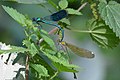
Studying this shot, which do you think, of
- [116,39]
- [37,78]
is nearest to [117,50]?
[116,39]

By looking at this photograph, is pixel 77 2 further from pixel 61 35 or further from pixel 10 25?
pixel 10 25

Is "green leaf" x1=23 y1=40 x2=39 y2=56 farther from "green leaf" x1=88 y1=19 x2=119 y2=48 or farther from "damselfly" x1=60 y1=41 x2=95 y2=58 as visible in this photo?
"green leaf" x1=88 y1=19 x2=119 y2=48

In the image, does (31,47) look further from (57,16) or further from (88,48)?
(88,48)

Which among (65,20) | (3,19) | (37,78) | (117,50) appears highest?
(3,19)

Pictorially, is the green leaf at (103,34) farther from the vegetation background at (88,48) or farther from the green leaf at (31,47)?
the vegetation background at (88,48)

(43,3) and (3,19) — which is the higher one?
(3,19)

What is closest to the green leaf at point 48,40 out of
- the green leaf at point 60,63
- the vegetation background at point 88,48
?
the green leaf at point 60,63

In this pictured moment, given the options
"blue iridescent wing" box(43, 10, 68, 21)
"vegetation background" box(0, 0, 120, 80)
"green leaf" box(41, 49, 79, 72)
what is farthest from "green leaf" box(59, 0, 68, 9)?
"vegetation background" box(0, 0, 120, 80)
